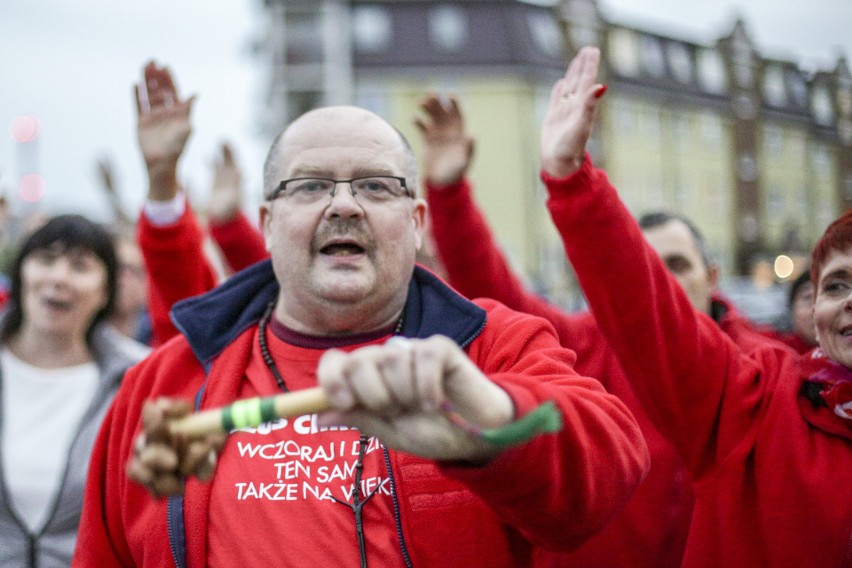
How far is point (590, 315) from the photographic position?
3268 millimetres

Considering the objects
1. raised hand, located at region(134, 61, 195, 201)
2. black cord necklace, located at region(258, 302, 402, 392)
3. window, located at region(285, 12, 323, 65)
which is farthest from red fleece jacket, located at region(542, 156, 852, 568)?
window, located at region(285, 12, 323, 65)

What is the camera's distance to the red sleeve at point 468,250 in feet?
11.5

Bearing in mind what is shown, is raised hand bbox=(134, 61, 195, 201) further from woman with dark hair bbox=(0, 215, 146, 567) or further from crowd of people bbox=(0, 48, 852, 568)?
crowd of people bbox=(0, 48, 852, 568)

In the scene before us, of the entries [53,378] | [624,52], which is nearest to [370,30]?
[624,52]

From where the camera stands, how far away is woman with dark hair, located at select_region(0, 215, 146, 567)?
8.93 feet

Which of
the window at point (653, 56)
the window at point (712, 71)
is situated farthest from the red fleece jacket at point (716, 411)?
the window at point (712, 71)

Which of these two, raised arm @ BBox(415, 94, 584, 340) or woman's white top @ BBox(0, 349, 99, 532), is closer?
woman's white top @ BBox(0, 349, 99, 532)

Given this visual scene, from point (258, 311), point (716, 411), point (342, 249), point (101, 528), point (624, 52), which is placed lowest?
point (101, 528)

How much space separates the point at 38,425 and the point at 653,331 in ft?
7.28

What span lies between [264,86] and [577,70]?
112 ft

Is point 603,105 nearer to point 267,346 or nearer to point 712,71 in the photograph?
point 712,71

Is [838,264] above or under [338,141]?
under

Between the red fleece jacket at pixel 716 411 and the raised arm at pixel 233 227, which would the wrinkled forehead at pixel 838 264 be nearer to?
the red fleece jacket at pixel 716 411

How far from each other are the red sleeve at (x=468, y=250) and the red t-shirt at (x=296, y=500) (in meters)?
1.66
